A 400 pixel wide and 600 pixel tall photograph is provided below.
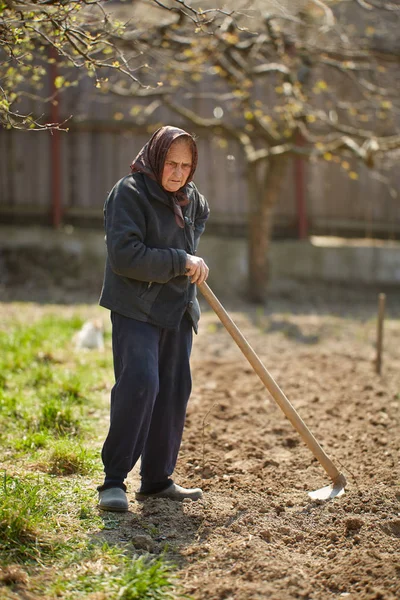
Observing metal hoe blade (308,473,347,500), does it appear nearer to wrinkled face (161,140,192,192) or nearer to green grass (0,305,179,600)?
green grass (0,305,179,600)

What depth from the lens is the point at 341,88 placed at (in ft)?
33.5

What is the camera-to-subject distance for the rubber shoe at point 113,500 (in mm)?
3338

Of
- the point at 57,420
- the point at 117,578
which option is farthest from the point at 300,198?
the point at 117,578

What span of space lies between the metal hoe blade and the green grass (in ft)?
3.17

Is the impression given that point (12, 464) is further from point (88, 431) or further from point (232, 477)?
point (232, 477)

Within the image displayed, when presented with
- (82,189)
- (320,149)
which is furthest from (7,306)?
(320,149)

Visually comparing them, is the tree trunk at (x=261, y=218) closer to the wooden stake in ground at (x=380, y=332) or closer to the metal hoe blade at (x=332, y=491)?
the wooden stake in ground at (x=380, y=332)

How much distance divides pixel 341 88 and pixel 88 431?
7.23 m

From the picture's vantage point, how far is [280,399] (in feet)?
12.0

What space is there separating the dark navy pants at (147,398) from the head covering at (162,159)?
21.3 inches

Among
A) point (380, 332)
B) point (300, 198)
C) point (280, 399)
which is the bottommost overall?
point (380, 332)

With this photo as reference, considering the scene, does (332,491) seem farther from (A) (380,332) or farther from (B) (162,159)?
(A) (380,332)

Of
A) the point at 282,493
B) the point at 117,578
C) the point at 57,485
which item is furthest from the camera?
the point at 282,493

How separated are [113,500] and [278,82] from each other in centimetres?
628
